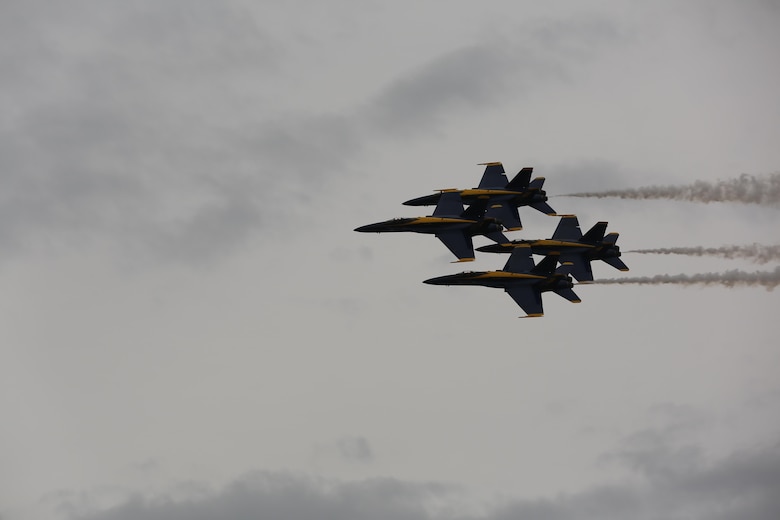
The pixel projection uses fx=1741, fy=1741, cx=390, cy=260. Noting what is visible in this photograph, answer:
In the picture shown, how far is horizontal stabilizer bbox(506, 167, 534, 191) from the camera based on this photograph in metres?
173

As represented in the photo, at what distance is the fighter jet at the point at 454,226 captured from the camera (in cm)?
16750

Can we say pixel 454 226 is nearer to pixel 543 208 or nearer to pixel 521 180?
pixel 521 180

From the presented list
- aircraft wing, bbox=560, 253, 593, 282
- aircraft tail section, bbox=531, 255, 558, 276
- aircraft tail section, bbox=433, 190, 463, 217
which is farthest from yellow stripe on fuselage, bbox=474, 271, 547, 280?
aircraft wing, bbox=560, 253, 593, 282

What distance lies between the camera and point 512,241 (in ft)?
561

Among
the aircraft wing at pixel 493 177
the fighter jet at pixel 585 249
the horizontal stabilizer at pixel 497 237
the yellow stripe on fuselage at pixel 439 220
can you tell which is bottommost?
the fighter jet at pixel 585 249

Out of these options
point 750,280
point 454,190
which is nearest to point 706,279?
point 750,280

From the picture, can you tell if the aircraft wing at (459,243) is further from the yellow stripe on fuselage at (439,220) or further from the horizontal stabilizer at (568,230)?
the horizontal stabilizer at (568,230)

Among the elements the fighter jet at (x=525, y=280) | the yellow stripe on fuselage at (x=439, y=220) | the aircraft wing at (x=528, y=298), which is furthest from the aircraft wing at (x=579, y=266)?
the yellow stripe on fuselage at (x=439, y=220)

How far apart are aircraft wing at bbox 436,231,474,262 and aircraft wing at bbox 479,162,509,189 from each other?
363 inches

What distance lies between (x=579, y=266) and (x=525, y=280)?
922 cm

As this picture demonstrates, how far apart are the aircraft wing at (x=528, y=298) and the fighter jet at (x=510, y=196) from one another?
30.2 ft

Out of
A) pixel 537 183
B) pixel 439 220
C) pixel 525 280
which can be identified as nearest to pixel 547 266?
pixel 525 280

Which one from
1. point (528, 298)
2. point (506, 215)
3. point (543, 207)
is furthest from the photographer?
point (543, 207)

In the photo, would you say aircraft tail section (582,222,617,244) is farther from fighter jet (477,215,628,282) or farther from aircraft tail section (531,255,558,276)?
aircraft tail section (531,255,558,276)
